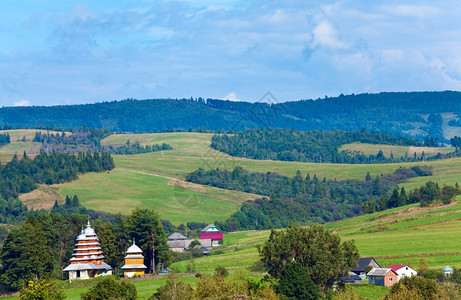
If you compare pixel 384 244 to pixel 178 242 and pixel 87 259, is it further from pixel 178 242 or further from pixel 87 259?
pixel 178 242

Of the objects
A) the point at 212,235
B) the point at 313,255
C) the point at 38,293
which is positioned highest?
the point at 38,293

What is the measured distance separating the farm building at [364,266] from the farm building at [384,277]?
3769 millimetres

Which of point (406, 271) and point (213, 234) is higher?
point (406, 271)

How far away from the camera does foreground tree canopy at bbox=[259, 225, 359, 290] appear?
9275 cm

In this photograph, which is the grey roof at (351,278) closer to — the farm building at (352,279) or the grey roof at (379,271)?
the farm building at (352,279)

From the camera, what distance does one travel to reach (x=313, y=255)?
311ft

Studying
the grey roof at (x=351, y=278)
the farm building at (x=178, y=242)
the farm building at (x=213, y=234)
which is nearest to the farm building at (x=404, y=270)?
the grey roof at (x=351, y=278)

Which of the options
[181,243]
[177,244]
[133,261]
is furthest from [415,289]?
[181,243]

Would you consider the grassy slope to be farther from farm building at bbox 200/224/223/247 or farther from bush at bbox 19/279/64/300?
bush at bbox 19/279/64/300

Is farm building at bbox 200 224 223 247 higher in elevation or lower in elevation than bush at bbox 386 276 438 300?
lower

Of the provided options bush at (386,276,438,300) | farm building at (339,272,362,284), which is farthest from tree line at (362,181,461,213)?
bush at (386,276,438,300)

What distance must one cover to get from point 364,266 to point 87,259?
39900 mm

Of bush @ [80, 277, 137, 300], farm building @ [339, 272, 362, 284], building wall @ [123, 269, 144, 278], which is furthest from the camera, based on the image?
building wall @ [123, 269, 144, 278]

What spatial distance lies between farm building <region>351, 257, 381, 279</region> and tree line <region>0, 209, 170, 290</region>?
→ 98.1 feet
